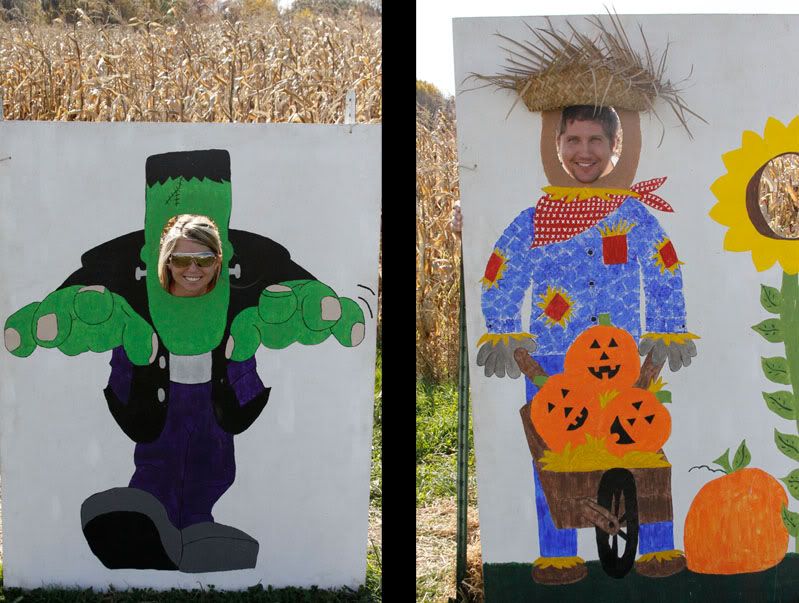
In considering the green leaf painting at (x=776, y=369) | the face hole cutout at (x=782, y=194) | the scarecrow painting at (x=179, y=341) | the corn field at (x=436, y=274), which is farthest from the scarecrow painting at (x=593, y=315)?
the face hole cutout at (x=782, y=194)

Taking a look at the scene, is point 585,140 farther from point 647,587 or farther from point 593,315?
point 647,587

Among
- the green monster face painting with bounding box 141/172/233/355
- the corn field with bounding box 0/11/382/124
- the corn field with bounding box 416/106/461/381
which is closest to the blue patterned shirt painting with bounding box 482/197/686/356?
the green monster face painting with bounding box 141/172/233/355

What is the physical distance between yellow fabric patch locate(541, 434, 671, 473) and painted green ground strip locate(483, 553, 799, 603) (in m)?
0.40

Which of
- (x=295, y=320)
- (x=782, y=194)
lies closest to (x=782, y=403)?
(x=295, y=320)

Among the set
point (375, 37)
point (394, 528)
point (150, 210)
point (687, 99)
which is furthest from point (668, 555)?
point (375, 37)

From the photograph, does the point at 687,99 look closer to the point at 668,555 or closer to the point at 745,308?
the point at 745,308

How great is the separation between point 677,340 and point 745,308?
0.32 meters

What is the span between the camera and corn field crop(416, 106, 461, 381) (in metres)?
7.16

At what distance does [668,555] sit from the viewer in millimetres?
3881

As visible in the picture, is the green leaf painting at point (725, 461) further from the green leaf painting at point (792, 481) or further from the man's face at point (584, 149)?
the man's face at point (584, 149)

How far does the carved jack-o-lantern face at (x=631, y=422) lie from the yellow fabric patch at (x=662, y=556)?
1.38 ft

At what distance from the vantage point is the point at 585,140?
12.3 ft

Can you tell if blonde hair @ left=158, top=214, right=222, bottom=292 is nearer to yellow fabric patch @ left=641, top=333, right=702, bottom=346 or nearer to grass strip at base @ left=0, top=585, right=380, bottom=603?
grass strip at base @ left=0, top=585, right=380, bottom=603

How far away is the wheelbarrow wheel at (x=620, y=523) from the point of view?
3840 mm
